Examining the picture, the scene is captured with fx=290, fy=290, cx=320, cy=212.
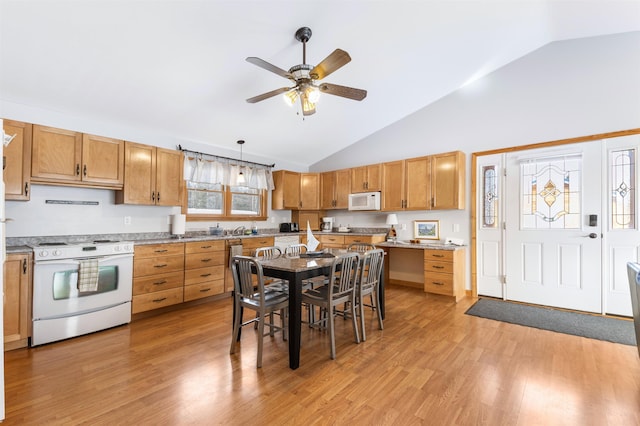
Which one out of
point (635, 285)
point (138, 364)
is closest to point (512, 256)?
point (635, 285)

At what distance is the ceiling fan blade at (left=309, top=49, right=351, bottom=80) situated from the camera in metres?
2.14

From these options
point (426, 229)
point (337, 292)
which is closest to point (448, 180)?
point (426, 229)

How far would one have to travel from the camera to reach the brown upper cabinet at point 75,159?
298 centimetres

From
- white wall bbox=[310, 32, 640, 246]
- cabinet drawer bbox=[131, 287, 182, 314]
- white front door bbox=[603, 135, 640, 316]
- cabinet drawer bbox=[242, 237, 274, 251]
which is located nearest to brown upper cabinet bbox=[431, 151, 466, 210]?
white wall bbox=[310, 32, 640, 246]

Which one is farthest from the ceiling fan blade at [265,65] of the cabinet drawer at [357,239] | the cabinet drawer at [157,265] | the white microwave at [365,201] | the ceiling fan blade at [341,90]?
the cabinet drawer at [357,239]

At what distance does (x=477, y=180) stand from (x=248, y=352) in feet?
13.0

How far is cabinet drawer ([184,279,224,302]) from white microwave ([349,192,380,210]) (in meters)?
2.69

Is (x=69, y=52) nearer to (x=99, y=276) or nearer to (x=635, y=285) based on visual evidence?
(x=99, y=276)

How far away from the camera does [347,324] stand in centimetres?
324

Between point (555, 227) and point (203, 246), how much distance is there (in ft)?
15.6

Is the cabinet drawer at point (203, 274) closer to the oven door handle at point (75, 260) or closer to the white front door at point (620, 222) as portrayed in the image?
the oven door handle at point (75, 260)

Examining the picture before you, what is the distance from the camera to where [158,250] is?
355 centimetres

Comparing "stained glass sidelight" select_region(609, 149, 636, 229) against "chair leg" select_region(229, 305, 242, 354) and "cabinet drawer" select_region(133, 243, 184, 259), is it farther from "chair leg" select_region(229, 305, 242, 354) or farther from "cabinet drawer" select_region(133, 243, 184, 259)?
"cabinet drawer" select_region(133, 243, 184, 259)

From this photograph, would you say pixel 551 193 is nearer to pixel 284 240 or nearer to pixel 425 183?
pixel 425 183
